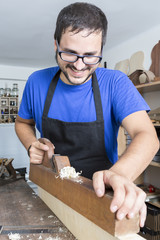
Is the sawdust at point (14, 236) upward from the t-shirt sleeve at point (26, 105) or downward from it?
downward

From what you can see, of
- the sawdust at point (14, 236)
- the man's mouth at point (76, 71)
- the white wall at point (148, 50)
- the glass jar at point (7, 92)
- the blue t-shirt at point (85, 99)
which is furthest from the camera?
the glass jar at point (7, 92)

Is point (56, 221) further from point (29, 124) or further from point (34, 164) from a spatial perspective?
point (29, 124)

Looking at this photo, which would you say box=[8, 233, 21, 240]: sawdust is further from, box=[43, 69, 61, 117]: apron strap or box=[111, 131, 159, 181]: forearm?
box=[43, 69, 61, 117]: apron strap

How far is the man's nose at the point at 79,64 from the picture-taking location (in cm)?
115

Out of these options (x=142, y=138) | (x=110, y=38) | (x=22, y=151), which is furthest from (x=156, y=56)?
(x=22, y=151)

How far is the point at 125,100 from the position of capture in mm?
1275

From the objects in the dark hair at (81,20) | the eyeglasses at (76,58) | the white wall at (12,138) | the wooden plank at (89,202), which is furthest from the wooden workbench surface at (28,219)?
the white wall at (12,138)

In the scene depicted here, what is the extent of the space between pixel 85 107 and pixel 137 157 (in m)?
0.58

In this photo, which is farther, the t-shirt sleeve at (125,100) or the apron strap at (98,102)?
the apron strap at (98,102)

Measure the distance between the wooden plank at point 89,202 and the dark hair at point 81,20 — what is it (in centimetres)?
68

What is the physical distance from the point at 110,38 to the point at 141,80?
1.35 meters

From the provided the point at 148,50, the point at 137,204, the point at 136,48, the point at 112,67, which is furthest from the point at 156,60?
the point at 137,204

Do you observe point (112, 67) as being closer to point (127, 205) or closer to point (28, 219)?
point (28, 219)

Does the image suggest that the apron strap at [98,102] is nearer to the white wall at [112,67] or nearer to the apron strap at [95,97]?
the apron strap at [95,97]
